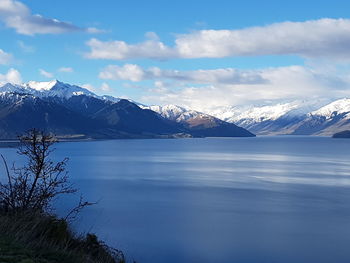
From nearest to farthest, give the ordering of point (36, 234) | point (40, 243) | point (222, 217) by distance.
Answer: point (40, 243) → point (36, 234) → point (222, 217)

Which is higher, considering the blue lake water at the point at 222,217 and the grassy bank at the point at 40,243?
the grassy bank at the point at 40,243

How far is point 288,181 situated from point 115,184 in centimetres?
2590

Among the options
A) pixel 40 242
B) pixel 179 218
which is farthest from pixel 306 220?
pixel 40 242

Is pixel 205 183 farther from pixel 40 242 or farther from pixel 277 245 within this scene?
pixel 40 242

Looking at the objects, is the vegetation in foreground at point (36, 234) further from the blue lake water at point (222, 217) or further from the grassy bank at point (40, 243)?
the blue lake water at point (222, 217)

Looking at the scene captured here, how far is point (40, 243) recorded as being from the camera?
8867 mm

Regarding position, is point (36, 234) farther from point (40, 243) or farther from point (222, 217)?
point (222, 217)

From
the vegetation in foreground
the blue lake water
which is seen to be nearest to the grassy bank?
the vegetation in foreground

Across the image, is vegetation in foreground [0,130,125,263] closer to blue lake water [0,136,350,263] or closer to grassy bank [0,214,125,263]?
grassy bank [0,214,125,263]

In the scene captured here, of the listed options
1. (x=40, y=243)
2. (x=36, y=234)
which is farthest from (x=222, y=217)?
(x=40, y=243)

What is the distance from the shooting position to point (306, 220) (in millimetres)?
39844

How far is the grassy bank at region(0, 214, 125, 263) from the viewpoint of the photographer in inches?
307

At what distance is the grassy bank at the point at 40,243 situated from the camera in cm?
780

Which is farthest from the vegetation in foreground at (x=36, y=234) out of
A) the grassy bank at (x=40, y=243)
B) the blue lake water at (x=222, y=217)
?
the blue lake water at (x=222, y=217)
